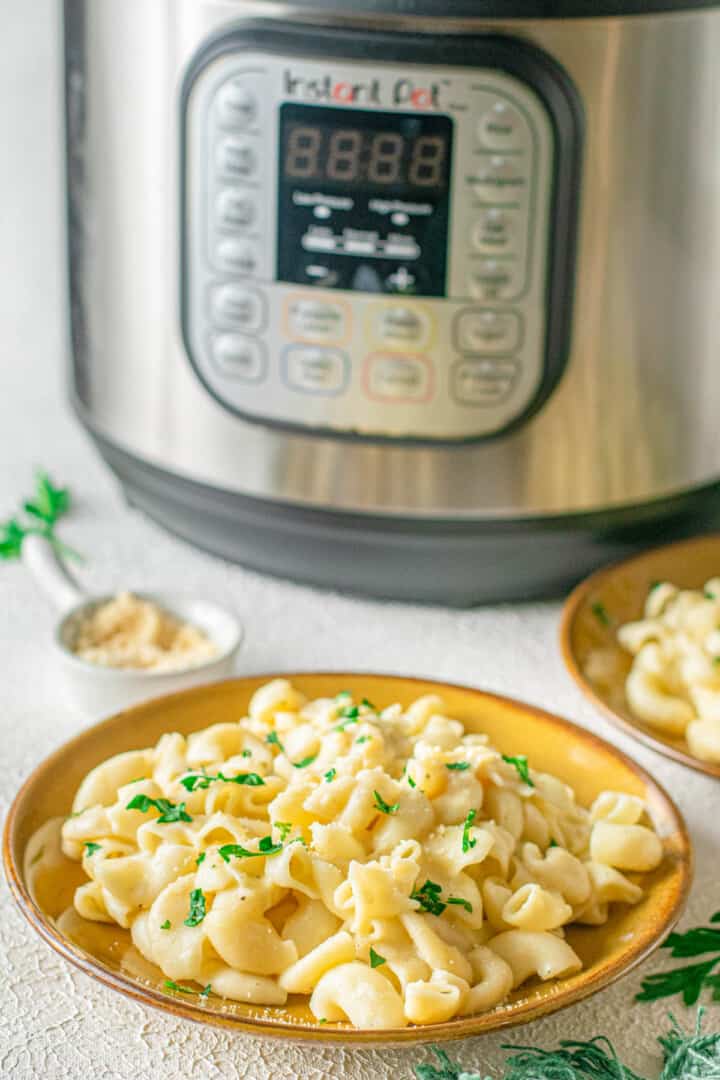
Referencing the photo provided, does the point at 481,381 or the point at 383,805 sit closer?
the point at 383,805

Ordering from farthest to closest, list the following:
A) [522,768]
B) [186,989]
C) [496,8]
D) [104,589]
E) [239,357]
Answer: [104,589] < [239,357] < [496,8] < [522,768] < [186,989]

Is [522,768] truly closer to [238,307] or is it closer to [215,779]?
[215,779]

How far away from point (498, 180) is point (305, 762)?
35 cm

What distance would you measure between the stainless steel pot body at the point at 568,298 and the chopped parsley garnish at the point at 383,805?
0.30m

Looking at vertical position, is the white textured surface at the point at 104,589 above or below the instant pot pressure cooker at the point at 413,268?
below

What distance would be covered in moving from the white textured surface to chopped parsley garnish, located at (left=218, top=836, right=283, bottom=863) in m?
0.07

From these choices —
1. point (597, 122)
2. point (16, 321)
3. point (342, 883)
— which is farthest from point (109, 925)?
point (16, 321)

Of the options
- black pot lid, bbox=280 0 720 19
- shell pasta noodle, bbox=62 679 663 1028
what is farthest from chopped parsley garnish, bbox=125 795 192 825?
black pot lid, bbox=280 0 720 19

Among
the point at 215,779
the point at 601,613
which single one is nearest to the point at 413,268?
the point at 601,613

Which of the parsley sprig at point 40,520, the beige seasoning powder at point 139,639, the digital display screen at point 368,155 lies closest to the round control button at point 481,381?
the digital display screen at point 368,155

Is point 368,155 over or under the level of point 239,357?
over

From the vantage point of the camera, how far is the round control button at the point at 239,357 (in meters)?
0.92

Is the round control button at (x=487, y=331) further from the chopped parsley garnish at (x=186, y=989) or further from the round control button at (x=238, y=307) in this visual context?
the chopped parsley garnish at (x=186, y=989)

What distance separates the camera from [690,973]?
0.65 m
